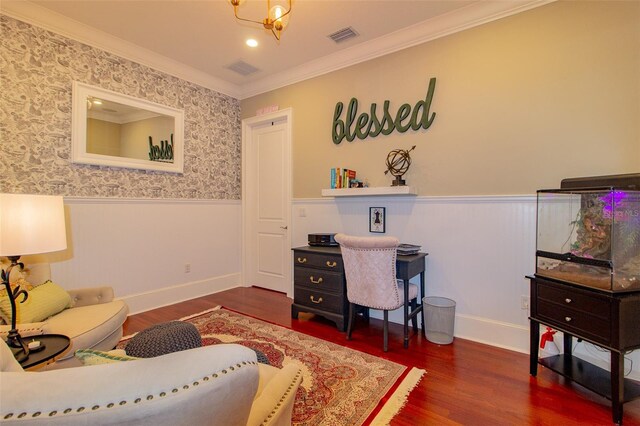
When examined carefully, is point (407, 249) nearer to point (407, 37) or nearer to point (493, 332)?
point (493, 332)

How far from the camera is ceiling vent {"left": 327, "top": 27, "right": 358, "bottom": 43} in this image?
298 centimetres

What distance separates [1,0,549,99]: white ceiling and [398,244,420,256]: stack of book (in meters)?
1.99

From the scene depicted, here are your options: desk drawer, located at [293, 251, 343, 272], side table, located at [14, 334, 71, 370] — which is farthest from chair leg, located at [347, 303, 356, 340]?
side table, located at [14, 334, 71, 370]

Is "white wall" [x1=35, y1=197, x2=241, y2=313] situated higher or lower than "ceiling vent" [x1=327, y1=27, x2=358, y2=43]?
→ lower

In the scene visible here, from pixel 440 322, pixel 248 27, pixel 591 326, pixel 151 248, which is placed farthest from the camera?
pixel 151 248

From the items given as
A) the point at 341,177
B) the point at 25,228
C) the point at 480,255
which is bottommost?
the point at 480,255

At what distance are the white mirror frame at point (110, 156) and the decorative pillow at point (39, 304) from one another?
133 centimetres

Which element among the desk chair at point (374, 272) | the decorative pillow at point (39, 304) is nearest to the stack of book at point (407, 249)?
the desk chair at point (374, 272)

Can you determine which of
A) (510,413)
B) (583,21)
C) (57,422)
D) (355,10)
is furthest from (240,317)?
(583,21)

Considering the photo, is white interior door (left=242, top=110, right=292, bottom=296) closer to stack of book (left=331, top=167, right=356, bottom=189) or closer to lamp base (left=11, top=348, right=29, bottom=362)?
stack of book (left=331, top=167, right=356, bottom=189)

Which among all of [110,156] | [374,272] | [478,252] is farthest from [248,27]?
[478,252]

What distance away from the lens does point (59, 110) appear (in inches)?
112

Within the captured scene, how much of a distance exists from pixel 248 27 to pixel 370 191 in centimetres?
200

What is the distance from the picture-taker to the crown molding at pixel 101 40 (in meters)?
2.62
